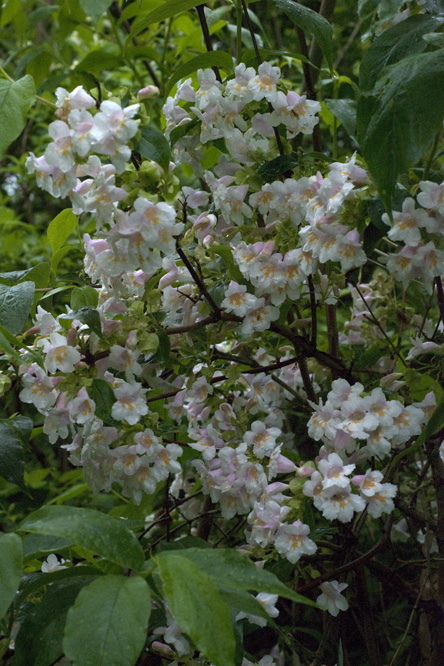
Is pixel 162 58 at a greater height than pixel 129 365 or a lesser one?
greater

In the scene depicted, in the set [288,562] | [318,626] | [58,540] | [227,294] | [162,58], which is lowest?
[318,626]

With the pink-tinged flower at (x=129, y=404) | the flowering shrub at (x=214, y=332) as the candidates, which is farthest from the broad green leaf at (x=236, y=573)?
the pink-tinged flower at (x=129, y=404)

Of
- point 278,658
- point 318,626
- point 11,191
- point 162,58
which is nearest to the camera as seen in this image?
point 278,658

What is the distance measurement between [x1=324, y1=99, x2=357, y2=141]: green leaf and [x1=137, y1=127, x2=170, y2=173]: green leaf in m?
0.37

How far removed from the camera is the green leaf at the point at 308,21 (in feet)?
3.01

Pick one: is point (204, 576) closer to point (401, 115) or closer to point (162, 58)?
point (401, 115)

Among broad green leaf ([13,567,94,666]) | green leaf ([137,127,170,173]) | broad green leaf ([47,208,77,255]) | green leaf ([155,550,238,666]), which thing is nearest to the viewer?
green leaf ([155,550,238,666])

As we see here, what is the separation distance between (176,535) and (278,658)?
1.29 feet

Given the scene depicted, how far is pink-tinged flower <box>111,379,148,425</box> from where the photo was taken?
87 cm

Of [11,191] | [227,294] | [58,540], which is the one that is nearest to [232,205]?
A: [227,294]

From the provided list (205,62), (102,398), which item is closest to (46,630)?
(102,398)

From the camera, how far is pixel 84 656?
56cm

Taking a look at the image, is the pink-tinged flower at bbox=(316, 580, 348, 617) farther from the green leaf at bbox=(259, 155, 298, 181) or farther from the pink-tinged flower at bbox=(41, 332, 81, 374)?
the green leaf at bbox=(259, 155, 298, 181)

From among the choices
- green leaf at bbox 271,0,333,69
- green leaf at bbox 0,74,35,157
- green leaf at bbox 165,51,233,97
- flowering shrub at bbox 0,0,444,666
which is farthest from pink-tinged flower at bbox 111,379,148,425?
green leaf at bbox 271,0,333,69
